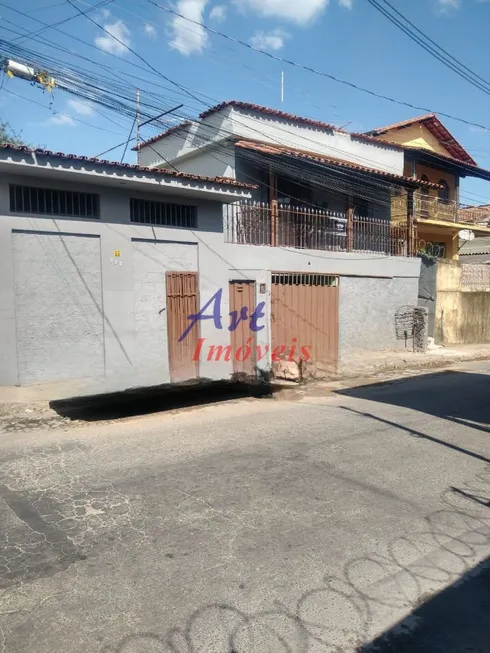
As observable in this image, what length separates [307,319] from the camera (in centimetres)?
1262

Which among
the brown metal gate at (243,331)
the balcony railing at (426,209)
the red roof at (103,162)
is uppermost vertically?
the balcony railing at (426,209)

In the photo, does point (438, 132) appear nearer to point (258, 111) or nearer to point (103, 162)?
point (258, 111)

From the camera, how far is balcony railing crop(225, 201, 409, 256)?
467 inches

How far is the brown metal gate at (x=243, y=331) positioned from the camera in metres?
11.3

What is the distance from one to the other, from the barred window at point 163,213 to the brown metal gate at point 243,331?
5.80 ft

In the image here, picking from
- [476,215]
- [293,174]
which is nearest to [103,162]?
[293,174]

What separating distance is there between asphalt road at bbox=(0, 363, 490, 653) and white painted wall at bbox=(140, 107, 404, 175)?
34.4 feet

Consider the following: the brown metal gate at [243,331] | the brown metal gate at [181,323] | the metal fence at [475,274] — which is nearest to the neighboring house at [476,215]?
the metal fence at [475,274]

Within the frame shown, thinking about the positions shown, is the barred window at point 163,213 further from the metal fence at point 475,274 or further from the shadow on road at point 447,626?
the metal fence at point 475,274

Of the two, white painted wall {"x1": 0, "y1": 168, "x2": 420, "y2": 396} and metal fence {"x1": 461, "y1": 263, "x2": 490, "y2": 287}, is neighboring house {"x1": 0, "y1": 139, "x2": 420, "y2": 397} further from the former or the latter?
metal fence {"x1": 461, "y1": 263, "x2": 490, "y2": 287}

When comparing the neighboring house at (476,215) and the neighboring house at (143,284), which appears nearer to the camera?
the neighboring house at (143,284)

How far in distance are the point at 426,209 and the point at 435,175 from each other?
116 inches

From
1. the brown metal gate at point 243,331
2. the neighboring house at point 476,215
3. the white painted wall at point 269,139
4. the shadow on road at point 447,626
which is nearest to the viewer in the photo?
the shadow on road at point 447,626

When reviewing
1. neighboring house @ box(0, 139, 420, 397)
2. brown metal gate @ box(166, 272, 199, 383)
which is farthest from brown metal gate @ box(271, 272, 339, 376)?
brown metal gate @ box(166, 272, 199, 383)
